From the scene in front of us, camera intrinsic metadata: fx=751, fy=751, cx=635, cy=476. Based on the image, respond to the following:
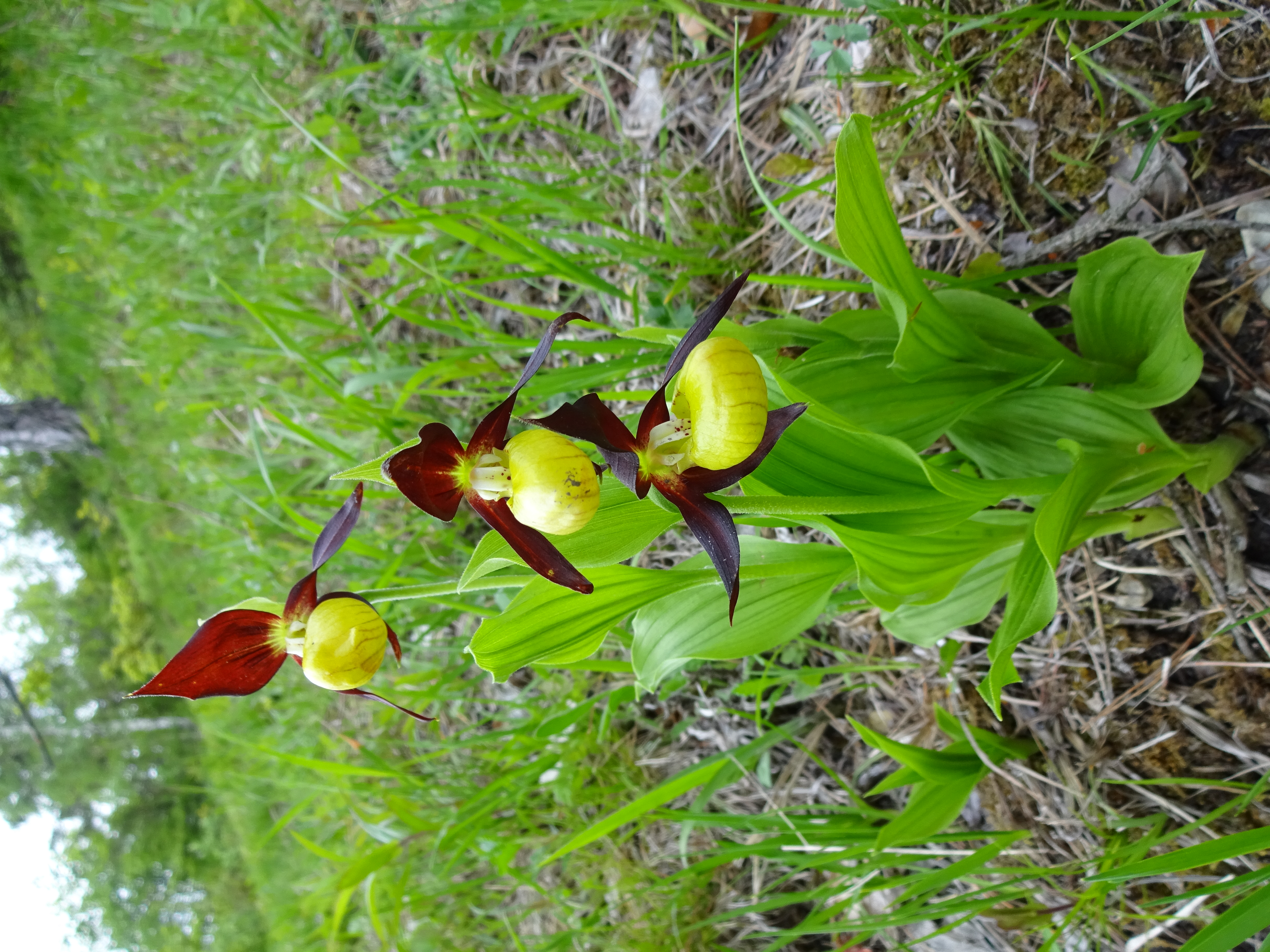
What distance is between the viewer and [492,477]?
737 millimetres

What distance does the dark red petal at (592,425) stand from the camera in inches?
26.9

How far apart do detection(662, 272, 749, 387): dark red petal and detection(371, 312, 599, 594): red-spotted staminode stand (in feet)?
0.32

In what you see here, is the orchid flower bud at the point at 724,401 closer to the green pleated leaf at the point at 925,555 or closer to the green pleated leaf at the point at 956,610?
the green pleated leaf at the point at 925,555

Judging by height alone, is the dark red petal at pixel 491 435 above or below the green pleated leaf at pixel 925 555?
above

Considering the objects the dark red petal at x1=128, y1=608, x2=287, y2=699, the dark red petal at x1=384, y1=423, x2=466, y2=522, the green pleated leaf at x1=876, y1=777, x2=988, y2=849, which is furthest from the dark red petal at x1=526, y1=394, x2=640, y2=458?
the green pleated leaf at x1=876, y1=777, x2=988, y2=849

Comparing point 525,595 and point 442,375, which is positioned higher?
point 525,595

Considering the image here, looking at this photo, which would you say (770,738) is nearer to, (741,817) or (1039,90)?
(741,817)

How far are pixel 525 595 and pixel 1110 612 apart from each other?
1063 mm

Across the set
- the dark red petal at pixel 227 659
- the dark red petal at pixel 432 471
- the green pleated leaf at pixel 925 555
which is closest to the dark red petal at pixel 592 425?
the dark red petal at pixel 432 471

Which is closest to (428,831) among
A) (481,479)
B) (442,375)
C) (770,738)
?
(770,738)

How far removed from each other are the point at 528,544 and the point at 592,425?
147 millimetres

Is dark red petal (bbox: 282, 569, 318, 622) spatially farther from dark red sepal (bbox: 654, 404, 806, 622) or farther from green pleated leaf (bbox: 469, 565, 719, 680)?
dark red sepal (bbox: 654, 404, 806, 622)

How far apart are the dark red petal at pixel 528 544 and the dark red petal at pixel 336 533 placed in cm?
15

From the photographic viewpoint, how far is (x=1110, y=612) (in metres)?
1.35
